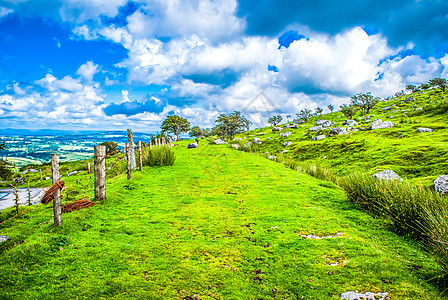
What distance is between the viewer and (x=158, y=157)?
64.3 ft

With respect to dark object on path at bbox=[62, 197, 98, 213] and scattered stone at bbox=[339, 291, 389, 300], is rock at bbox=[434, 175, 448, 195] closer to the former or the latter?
scattered stone at bbox=[339, 291, 389, 300]

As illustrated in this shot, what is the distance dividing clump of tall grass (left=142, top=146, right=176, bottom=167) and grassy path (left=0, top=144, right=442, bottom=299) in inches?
400

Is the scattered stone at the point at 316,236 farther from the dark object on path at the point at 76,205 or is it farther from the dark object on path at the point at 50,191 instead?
the dark object on path at the point at 76,205

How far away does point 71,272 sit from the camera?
4.66m

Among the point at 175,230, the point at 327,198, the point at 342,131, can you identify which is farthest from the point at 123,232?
the point at 342,131

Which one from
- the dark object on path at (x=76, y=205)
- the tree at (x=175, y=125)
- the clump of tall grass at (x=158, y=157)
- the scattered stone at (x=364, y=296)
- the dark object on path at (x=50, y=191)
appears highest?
the tree at (x=175, y=125)

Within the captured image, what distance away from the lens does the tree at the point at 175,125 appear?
7694 centimetres

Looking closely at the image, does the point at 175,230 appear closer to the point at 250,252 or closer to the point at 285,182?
the point at 250,252

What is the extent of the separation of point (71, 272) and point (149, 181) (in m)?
9.14

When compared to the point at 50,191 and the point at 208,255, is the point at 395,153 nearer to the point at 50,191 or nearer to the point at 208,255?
the point at 208,255

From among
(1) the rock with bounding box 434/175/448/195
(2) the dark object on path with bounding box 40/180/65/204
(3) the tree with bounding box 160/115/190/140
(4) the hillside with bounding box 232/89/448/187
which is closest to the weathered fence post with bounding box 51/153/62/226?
(2) the dark object on path with bounding box 40/180/65/204

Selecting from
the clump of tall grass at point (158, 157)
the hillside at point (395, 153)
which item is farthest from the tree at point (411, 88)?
the clump of tall grass at point (158, 157)

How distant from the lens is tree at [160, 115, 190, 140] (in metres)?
76.9

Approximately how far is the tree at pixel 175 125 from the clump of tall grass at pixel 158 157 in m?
57.6
